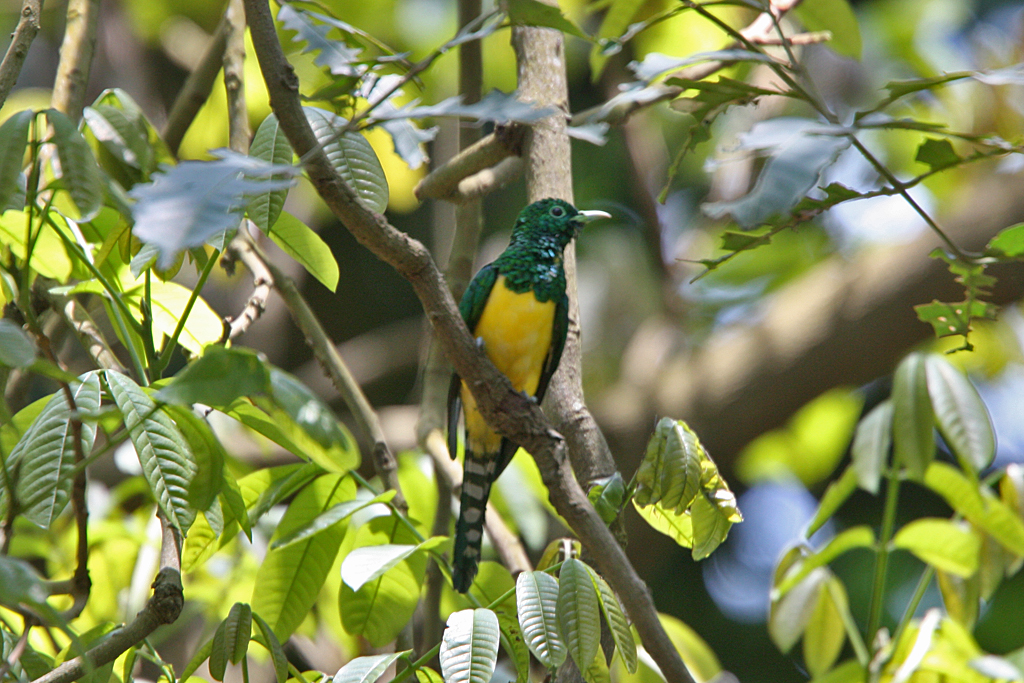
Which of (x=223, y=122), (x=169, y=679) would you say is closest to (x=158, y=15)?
(x=223, y=122)

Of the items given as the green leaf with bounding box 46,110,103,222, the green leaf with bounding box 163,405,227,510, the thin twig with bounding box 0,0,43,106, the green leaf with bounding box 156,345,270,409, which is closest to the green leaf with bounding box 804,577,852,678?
the green leaf with bounding box 163,405,227,510

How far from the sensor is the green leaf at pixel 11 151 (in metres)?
1.24

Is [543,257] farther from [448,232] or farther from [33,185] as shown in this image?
[448,232]

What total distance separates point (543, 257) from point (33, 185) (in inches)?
65.8

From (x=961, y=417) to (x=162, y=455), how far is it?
1514 millimetres

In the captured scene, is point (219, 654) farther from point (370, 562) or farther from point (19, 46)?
point (19, 46)

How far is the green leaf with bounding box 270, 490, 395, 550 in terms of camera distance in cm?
170

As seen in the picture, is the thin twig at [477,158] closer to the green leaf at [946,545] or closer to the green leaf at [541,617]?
the green leaf at [541,617]

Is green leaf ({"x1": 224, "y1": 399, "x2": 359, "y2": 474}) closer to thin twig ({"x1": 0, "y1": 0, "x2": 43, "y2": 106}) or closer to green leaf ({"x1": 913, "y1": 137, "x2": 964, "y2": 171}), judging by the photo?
thin twig ({"x1": 0, "y1": 0, "x2": 43, "y2": 106})

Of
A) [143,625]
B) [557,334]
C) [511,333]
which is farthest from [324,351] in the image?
[143,625]

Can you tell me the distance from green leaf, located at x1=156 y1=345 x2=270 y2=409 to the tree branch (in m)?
0.30

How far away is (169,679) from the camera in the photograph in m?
1.51

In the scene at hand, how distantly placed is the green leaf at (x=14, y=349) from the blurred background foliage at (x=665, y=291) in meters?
1.51

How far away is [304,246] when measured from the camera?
6.13 ft
